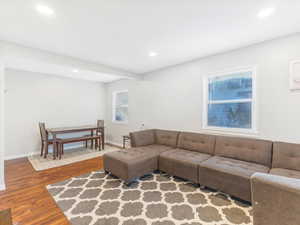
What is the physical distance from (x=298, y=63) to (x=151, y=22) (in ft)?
7.60

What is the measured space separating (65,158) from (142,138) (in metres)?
2.22

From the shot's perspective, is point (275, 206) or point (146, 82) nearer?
point (275, 206)

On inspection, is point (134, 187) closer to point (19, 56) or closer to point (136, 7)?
point (136, 7)

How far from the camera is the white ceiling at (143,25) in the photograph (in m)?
1.63

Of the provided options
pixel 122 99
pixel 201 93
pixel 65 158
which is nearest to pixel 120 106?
pixel 122 99

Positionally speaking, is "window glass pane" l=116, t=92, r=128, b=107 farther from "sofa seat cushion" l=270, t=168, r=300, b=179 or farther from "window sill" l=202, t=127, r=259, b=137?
"sofa seat cushion" l=270, t=168, r=300, b=179

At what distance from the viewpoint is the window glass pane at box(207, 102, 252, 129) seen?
109 inches

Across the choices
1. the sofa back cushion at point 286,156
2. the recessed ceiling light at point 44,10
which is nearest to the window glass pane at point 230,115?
the sofa back cushion at point 286,156

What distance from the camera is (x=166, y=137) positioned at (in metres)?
3.64

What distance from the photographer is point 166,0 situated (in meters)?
1.54

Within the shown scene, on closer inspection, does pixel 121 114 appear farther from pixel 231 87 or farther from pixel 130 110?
pixel 231 87

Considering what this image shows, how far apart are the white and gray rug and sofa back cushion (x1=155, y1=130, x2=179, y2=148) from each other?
1.86 meters

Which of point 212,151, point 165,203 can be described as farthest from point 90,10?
point 212,151

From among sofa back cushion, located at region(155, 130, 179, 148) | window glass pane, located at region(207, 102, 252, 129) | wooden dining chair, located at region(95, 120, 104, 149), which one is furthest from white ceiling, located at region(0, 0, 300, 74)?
wooden dining chair, located at region(95, 120, 104, 149)
